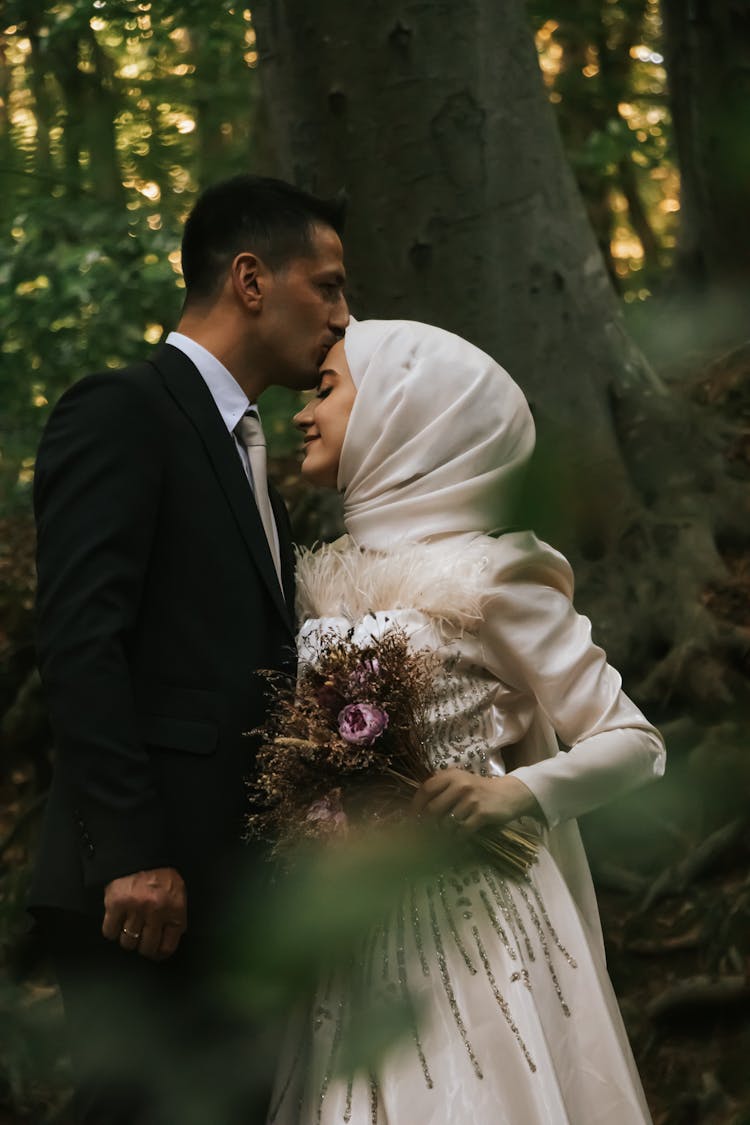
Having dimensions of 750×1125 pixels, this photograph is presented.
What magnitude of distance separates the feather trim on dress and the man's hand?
63 centimetres

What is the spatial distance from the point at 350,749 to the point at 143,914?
0.67 meters

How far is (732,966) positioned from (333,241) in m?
2.43

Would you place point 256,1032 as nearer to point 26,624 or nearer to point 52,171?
point 52,171

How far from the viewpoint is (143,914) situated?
7.89ft

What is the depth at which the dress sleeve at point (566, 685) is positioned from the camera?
7.68ft

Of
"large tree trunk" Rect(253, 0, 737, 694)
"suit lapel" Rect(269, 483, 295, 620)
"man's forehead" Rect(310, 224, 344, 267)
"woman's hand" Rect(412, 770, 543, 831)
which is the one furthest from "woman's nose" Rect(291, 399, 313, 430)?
"large tree trunk" Rect(253, 0, 737, 694)

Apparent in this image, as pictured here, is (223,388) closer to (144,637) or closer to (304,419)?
(304,419)

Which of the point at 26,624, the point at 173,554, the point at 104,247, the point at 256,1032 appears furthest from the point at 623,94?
the point at 256,1032

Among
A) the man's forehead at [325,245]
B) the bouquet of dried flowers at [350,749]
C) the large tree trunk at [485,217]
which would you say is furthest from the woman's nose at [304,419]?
the large tree trunk at [485,217]

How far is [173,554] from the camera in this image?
104 inches

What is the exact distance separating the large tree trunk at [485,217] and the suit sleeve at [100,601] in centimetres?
165

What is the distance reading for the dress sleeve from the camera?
234 centimetres

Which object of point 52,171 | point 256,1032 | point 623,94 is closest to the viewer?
point 256,1032

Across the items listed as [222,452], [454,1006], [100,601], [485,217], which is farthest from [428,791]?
[485,217]
